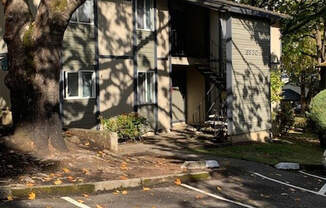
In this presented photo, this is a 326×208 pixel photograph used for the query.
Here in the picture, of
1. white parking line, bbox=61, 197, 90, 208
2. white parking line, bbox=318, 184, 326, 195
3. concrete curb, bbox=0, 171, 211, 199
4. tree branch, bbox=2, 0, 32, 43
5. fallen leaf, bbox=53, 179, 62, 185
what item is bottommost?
white parking line, bbox=318, 184, 326, 195

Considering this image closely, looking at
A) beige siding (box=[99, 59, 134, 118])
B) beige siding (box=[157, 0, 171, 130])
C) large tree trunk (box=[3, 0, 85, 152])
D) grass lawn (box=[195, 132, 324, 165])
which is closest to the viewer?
large tree trunk (box=[3, 0, 85, 152])

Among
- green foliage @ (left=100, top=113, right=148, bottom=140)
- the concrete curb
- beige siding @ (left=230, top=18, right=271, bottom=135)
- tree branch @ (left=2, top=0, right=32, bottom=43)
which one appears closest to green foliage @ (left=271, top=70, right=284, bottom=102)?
beige siding @ (left=230, top=18, right=271, bottom=135)

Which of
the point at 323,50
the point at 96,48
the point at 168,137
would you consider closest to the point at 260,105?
the point at 168,137

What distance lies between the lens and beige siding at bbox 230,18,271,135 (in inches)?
710

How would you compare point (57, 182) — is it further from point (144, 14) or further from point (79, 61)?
point (144, 14)

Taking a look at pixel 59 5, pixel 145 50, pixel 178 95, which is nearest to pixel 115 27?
pixel 145 50

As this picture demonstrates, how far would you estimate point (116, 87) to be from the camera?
1794 cm

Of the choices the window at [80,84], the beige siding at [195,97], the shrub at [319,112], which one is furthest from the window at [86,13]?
the shrub at [319,112]

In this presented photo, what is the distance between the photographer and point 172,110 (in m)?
21.3

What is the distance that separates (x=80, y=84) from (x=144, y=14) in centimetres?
486

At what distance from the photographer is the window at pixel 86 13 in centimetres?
1675

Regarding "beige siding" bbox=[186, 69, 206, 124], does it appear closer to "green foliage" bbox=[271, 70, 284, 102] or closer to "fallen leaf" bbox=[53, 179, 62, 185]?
"green foliage" bbox=[271, 70, 284, 102]

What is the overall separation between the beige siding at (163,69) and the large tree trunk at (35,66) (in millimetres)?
9723

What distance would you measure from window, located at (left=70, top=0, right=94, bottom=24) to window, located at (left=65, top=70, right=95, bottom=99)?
6.84 feet
